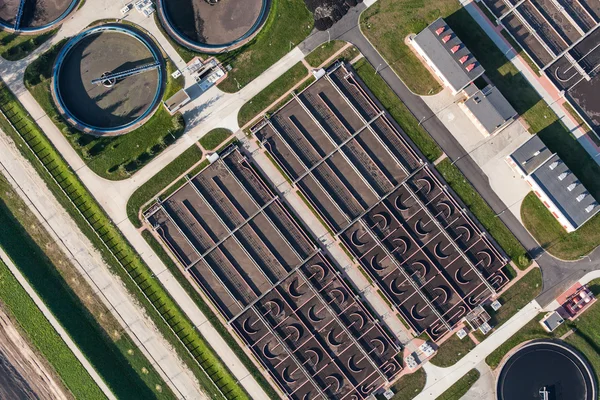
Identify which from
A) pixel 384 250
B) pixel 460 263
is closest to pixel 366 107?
pixel 384 250

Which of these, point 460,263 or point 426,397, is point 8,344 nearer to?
point 426,397

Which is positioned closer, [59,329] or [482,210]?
[482,210]

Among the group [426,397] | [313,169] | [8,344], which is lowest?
[426,397]

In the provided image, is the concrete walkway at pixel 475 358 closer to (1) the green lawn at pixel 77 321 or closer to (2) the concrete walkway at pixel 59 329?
(1) the green lawn at pixel 77 321

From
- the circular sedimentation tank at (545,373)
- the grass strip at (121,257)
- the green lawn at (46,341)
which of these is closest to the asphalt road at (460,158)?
the circular sedimentation tank at (545,373)

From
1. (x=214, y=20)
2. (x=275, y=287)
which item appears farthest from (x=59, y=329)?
(x=214, y=20)

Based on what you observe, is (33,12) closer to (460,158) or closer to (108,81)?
(108,81)
